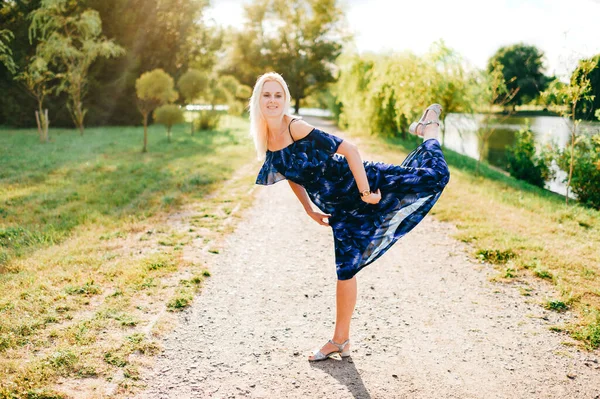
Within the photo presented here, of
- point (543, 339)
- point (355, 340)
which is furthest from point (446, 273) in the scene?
point (355, 340)

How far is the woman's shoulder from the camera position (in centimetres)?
357

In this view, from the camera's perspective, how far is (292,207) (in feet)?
32.9

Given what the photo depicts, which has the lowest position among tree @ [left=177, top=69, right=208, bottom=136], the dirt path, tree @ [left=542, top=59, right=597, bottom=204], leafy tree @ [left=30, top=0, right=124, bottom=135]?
the dirt path

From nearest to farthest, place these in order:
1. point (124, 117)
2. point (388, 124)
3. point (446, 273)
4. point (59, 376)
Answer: point (59, 376)
point (446, 273)
point (388, 124)
point (124, 117)

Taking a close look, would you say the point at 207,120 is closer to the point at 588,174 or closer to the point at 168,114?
the point at 168,114

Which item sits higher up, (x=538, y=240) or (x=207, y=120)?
(x=207, y=120)

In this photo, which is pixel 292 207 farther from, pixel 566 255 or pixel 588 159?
pixel 588 159

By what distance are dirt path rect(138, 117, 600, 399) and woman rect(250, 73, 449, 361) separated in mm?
760

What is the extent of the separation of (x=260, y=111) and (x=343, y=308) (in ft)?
6.00

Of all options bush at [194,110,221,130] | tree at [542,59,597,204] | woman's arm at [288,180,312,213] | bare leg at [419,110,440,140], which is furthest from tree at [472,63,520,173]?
bush at [194,110,221,130]

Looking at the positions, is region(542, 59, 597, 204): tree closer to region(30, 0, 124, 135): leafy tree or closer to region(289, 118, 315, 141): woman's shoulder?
region(289, 118, 315, 141): woman's shoulder

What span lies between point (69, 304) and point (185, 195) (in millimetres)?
5937

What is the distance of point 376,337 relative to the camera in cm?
440

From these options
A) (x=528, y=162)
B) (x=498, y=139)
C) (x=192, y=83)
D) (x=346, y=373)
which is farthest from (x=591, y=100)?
(x=498, y=139)
